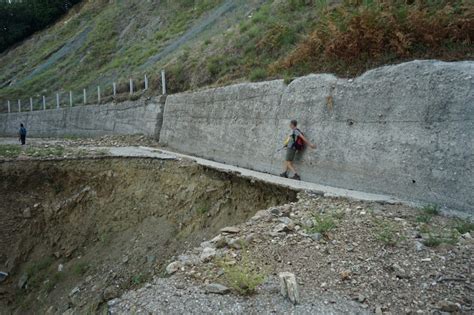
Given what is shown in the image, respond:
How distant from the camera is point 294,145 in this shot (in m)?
9.48

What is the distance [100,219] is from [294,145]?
7076 mm

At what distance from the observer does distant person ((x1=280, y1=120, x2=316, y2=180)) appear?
9422 mm

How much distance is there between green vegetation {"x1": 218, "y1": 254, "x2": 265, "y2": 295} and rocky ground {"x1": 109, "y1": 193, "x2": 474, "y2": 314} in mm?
17

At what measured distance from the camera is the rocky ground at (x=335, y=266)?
449 centimetres

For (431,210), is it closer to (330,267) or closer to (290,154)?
(330,267)

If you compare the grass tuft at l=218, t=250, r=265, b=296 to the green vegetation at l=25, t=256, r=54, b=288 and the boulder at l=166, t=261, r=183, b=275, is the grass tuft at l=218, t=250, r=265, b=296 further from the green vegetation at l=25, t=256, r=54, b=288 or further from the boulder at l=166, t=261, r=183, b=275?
the green vegetation at l=25, t=256, r=54, b=288

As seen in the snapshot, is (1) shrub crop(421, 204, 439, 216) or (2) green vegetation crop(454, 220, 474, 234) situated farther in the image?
(1) shrub crop(421, 204, 439, 216)

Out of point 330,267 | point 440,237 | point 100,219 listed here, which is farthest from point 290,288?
point 100,219

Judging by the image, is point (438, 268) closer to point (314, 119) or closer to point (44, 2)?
point (314, 119)

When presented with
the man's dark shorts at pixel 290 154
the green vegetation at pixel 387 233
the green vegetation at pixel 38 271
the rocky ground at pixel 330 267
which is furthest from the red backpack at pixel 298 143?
the green vegetation at pixel 38 271

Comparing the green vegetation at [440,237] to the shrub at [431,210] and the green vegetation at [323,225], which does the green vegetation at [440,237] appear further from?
the green vegetation at [323,225]

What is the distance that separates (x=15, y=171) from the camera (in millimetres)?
14594

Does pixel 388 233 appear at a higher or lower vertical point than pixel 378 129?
lower

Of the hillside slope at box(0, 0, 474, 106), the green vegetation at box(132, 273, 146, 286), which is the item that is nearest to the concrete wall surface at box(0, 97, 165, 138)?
the hillside slope at box(0, 0, 474, 106)
